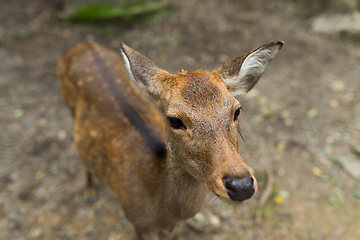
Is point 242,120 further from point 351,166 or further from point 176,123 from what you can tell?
point 176,123

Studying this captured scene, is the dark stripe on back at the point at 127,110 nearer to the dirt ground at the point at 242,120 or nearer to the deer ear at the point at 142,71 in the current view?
the deer ear at the point at 142,71

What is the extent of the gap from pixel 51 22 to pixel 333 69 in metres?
7.43

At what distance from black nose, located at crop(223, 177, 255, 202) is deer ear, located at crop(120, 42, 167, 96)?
1.05m

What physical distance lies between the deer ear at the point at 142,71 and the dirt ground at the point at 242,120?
2.01 meters

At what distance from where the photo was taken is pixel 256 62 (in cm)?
214

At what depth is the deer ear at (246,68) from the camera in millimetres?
2059

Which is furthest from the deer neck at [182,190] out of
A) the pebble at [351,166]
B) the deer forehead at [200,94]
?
the pebble at [351,166]

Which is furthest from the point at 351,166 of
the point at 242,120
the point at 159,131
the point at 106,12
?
the point at 106,12

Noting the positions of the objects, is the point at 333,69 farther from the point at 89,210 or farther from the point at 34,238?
the point at 34,238

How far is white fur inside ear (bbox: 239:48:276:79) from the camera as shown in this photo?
81.4 inches

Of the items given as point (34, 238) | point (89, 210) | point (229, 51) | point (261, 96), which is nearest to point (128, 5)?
point (229, 51)

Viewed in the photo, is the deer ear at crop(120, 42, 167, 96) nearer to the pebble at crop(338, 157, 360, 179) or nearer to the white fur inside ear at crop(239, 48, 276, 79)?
the white fur inside ear at crop(239, 48, 276, 79)

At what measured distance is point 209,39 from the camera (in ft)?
21.9

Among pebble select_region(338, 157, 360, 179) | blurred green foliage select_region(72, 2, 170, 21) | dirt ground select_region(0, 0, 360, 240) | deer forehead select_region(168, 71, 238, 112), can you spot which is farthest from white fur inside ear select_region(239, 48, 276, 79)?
blurred green foliage select_region(72, 2, 170, 21)
